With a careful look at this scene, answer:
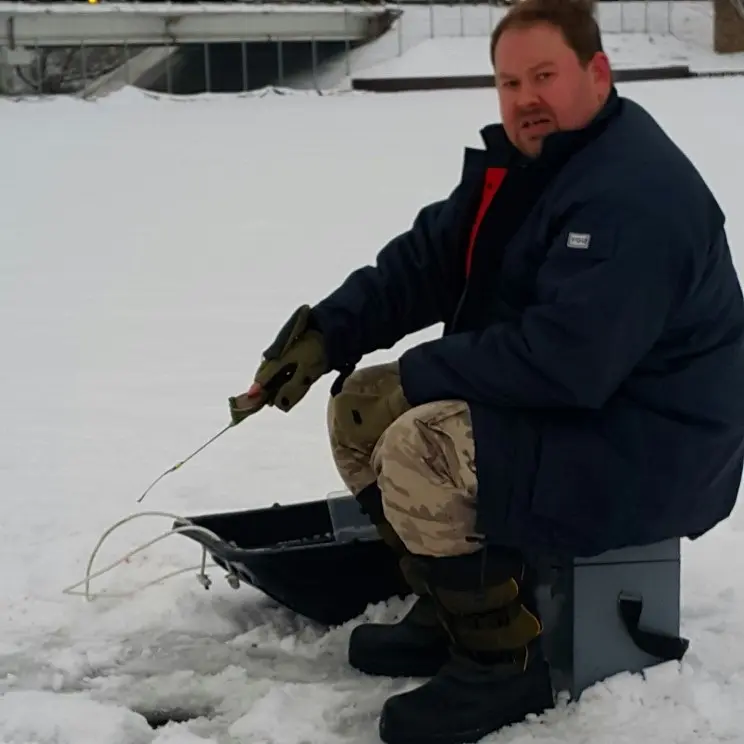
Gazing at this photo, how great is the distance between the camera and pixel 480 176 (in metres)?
2.03

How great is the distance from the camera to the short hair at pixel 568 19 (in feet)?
5.92

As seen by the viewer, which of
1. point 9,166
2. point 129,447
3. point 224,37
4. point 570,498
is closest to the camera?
point 570,498

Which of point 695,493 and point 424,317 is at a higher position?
point 424,317

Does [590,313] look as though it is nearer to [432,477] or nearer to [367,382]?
[432,477]

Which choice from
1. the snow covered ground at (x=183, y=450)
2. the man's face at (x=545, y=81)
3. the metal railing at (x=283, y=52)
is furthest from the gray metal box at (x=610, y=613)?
the metal railing at (x=283, y=52)

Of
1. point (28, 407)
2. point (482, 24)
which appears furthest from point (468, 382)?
point (482, 24)

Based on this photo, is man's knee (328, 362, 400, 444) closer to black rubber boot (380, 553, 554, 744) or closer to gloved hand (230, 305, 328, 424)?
gloved hand (230, 305, 328, 424)

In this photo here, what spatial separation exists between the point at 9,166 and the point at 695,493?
26.6ft

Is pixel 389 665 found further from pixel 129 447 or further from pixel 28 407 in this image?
pixel 28 407

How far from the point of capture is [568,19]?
1.81m

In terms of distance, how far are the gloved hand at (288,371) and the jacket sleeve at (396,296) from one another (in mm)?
40

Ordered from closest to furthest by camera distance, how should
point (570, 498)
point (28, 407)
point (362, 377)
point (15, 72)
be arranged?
point (570, 498) → point (362, 377) → point (28, 407) → point (15, 72)

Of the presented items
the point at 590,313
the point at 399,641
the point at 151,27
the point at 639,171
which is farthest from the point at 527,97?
the point at 151,27

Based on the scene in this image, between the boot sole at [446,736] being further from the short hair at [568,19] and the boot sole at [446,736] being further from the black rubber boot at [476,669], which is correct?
the short hair at [568,19]
